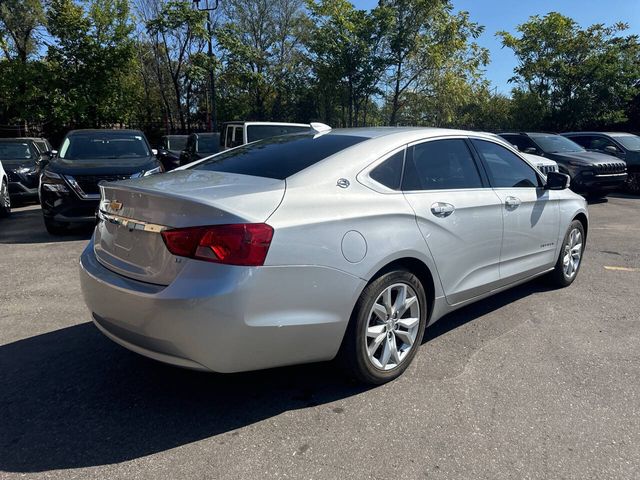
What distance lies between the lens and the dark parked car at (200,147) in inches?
502

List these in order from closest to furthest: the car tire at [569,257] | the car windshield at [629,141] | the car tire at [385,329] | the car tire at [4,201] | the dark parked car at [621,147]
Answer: the car tire at [385,329] < the car tire at [569,257] < the car tire at [4,201] < the dark parked car at [621,147] < the car windshield at [629,141]

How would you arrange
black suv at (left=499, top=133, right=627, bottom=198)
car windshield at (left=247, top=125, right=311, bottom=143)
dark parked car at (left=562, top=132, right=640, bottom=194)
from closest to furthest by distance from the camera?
car windshield at (left=247, top=125, right=311, bottom=143) → black suv at (left=499, top=133, right=627, bottom=198) → dark parked car at (left=562, top=132, right=640, bottom=194)

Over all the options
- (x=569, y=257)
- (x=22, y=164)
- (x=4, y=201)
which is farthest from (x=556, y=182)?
(x=22, y=164)

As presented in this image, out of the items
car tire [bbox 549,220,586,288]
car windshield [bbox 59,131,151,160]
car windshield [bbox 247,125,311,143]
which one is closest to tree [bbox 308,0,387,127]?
car windshield [bbox 247,125,311,143]

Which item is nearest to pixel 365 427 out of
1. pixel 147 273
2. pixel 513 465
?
pixel 513 465

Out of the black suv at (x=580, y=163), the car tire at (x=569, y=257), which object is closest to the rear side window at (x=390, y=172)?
the car tire at (x=569, y=257)

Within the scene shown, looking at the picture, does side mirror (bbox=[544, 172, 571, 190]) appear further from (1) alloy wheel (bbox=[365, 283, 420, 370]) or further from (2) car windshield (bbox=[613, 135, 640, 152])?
(2) car windshield (bbox=[613, 135, 640, 152])

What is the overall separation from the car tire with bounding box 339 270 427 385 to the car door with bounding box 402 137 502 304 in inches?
12.4

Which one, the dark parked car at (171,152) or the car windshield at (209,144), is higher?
the car windshield at (209,144)

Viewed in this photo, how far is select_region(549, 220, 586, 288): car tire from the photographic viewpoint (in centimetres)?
511

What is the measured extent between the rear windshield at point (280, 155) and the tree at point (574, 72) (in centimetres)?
2133

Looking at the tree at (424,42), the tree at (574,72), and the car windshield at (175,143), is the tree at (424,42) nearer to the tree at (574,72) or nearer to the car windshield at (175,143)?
the tree at (574,72)

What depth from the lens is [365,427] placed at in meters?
2.78

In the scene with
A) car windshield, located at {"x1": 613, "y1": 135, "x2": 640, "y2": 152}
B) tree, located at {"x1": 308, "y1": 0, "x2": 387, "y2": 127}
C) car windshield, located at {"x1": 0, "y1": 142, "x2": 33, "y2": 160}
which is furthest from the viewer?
tree, located at {"x1": 308, "y1": 0, "x2": 387, "y2": 127}
